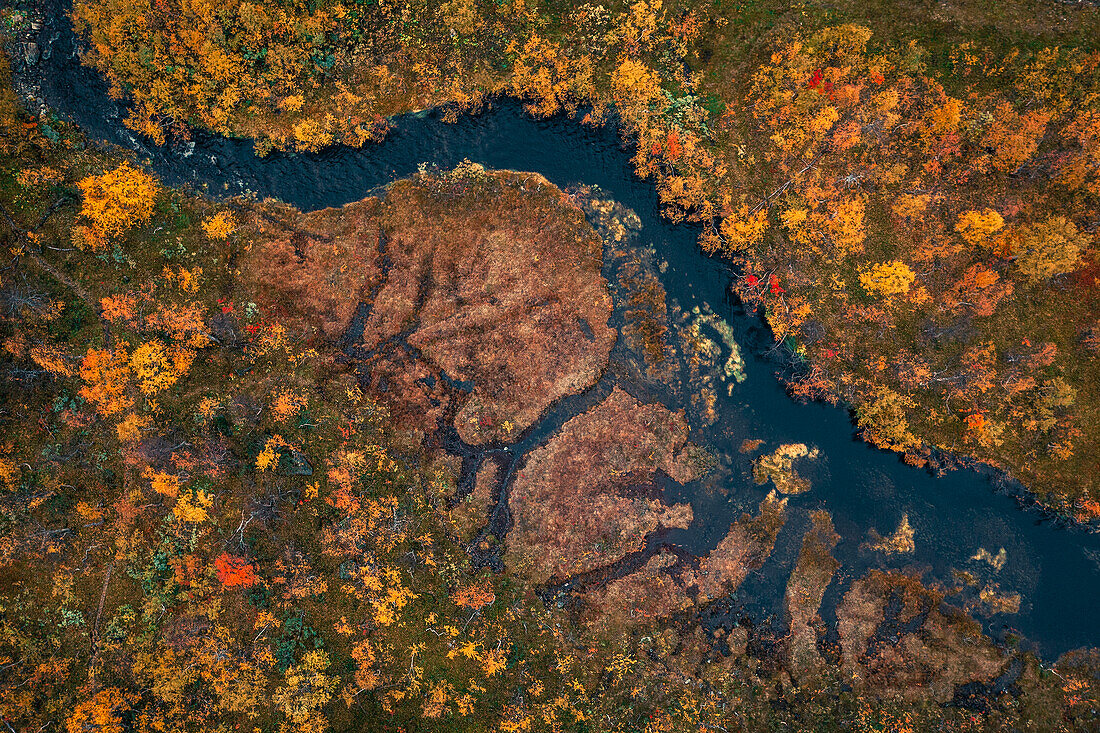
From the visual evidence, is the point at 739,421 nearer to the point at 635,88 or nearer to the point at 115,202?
the point at 635,88

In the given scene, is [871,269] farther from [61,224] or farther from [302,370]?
[61,224]

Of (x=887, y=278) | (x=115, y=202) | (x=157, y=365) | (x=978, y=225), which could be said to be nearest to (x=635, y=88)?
(x=887, y=278)

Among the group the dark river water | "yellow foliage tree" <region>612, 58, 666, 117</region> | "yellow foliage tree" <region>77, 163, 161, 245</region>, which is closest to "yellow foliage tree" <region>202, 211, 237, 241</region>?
the dark river water

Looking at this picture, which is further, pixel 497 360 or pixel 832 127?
pixel 497 360

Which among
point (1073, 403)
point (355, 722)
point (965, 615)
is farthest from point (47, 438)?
point (1073, 403)

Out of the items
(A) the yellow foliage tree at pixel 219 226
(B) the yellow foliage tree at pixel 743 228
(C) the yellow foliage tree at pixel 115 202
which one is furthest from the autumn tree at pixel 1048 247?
(C) the yellow foliage tree at pixel 115 202

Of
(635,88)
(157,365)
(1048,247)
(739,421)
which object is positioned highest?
(635,88)
